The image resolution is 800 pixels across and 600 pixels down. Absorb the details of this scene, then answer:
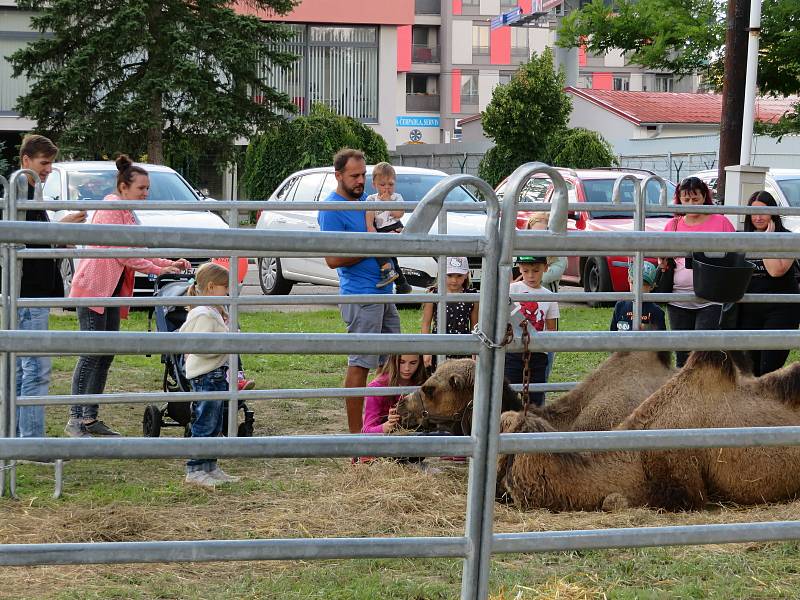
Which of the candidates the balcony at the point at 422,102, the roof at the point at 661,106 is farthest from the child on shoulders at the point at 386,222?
the balcony at the point at 422,102

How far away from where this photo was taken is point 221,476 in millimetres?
6570

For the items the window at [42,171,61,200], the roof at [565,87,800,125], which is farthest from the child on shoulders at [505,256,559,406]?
the roof at [565,87,800,125]

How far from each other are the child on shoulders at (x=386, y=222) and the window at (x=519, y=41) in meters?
66.3

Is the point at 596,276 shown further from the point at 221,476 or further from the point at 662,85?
the point at 662,85

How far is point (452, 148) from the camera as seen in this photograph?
41719mm

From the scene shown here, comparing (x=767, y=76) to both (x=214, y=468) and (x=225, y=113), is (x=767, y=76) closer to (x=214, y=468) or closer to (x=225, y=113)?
(x=214, y=468)

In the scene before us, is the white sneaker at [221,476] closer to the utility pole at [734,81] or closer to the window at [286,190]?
the utility pole at [734,81]

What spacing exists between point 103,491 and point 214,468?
635 mm

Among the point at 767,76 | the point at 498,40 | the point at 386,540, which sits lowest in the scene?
the point at 386,540

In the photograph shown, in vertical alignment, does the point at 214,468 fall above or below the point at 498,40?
below

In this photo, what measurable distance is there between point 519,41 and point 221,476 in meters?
69.6

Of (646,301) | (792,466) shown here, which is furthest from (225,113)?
(792,466)

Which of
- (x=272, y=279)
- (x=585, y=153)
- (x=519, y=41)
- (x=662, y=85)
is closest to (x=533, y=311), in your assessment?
(x=272, y=279)

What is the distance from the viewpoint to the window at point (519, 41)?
2869 inches
